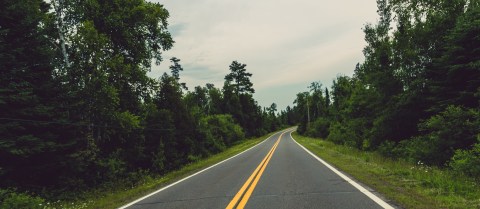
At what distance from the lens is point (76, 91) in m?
17.8

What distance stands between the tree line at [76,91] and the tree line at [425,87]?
52.7 ft

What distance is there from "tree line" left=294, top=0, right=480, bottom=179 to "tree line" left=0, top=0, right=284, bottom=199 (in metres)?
16.1

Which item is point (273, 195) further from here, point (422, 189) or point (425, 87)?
point (425, 87)

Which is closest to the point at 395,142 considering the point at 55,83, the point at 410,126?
the point at 410,126

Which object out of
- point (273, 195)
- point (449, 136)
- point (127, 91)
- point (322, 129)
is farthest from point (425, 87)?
point (322, 129)

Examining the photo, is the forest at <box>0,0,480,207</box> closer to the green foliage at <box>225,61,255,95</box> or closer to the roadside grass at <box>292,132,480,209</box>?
the roadside grass at <box>292,132,480,209</box>

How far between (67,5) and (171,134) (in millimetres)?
15846

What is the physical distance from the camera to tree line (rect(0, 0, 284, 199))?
1434 centimetres

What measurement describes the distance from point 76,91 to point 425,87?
19.9 metres

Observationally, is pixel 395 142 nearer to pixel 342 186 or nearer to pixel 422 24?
pixel 422 24

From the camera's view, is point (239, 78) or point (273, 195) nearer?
point (273, 195)

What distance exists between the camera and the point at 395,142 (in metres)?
22.4

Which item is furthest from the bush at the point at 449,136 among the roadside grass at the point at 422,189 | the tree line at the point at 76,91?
the tree line at the point at 76,91

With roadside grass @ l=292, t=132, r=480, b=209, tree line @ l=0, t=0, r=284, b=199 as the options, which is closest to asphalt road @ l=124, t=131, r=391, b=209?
roadside grass @ l=292, t=132, r=480, b=209
